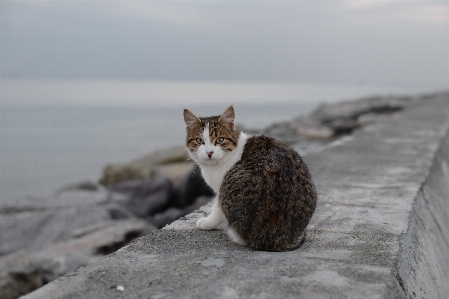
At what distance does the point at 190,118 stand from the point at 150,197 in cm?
618

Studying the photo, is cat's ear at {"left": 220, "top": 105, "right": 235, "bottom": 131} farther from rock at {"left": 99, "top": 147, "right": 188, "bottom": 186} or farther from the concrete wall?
rock at {"left": 99, "top": 147, "right": 188, "bottom": 186}

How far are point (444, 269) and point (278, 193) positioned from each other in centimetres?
159

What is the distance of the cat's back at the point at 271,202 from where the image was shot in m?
2.81

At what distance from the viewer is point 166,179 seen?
937 centimetres

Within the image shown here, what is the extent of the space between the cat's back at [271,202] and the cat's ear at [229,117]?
1.21 ft

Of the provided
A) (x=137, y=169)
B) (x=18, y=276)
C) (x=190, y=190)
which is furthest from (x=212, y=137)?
(x=137, y=169)

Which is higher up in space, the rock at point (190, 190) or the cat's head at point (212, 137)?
the cat's head at point (212, 137)

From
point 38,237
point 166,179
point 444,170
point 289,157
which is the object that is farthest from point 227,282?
point 166,179

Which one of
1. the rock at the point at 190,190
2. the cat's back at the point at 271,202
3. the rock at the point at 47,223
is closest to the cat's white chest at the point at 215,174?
the cat's back at the point at 271,202

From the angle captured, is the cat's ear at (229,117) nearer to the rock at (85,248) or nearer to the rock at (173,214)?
the rock at (85,248)

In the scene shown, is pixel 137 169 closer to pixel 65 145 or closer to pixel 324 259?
pixel 324 259

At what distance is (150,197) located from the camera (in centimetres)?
930

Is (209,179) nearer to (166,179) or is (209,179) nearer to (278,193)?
(278,193)

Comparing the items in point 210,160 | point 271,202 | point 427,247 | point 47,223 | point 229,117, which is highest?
point 229,117
